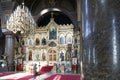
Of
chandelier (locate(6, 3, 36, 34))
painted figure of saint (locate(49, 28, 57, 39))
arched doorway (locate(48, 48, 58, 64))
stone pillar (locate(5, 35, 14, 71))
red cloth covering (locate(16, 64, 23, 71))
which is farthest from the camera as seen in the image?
painted figure of saint (locate(49, 28, 57, 39))

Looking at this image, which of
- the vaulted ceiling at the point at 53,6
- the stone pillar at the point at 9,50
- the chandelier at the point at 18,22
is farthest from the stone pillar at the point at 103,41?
the vaulted ceiling at the point at 53,6

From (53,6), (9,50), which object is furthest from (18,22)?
(53,6)

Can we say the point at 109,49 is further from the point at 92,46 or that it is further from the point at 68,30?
the point at 68,30

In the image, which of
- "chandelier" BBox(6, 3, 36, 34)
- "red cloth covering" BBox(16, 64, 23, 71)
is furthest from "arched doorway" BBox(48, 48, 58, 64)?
"chandelier" BBox(6, 3, 36, 34)

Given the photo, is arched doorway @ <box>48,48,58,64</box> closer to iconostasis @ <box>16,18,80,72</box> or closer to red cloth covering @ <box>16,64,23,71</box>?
iconostasis @ <box>16,18,80,72</box>

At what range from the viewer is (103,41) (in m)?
0.99

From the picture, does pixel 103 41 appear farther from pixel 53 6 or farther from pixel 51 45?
pixel 53 6

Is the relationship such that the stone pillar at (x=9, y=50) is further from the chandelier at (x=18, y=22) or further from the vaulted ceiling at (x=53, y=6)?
the chandelier at (x=18, y=22)

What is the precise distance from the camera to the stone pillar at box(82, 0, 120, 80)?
947mm

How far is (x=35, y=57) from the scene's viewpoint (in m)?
18.1

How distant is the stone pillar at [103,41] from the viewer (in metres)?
0.95

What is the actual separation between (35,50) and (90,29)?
17291mm

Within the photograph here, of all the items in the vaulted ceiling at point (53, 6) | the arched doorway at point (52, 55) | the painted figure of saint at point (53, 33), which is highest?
the vaulted ceiling at point (53, 6)

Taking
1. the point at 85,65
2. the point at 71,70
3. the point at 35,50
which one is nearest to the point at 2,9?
the point at 35,50
